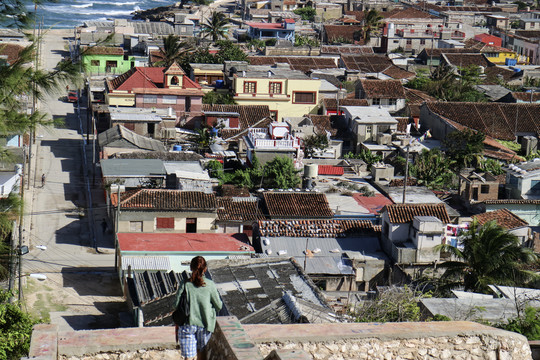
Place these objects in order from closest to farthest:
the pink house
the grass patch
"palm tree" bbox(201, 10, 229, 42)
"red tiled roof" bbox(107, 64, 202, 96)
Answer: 1. the grass patch
2. "red tiled roof" bbox(107, 64, 202, 96)
3. "palm tree" bbox(201, 10, 229, 42)
4. the pink house

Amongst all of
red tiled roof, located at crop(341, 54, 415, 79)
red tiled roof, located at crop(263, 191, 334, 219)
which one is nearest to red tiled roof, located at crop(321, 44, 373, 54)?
red tiled roof, located at crop(341, 54, 415, 79)

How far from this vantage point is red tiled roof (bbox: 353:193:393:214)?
3016 centimetres

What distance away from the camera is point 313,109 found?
46875 millimetres

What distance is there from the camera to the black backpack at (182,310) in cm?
832

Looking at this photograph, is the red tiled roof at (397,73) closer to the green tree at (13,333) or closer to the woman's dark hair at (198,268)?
the green tree at (13,333)

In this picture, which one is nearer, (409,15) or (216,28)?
(216,28)

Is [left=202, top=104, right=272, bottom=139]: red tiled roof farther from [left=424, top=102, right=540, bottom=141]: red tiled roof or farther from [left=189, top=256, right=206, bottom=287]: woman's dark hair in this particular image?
[left=189, top=256, right=206, bottom=287]: woman's dark hair

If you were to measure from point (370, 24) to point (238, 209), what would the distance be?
47.9m

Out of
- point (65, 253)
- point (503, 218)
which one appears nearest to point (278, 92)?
point (503, 218)

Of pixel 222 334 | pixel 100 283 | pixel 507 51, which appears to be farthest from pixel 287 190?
pixel 507 51

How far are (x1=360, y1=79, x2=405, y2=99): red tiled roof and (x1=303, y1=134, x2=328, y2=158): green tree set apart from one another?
903 centimetres

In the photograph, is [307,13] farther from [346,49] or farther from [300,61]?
[300,61]

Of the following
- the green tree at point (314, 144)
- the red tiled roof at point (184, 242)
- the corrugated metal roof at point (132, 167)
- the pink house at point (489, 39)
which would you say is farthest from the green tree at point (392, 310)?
the pink house at point (489, 39)

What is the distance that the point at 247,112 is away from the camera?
141ft
